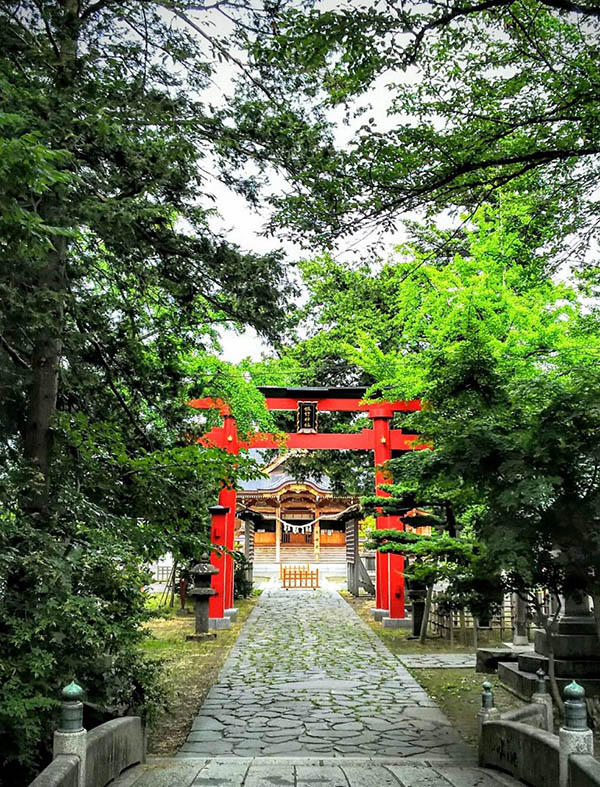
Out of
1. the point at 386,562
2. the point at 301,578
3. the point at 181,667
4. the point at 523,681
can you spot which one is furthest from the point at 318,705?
the point at 301,578

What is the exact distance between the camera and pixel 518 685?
882 centimetres

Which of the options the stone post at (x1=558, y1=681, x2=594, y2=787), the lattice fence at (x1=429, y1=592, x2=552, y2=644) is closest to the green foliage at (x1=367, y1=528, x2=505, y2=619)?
the stone post at (x1=558, y1=681, x2=594, y2=787)

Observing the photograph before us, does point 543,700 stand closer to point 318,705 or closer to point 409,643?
point 318,705

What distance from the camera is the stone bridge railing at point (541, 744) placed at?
4.17m

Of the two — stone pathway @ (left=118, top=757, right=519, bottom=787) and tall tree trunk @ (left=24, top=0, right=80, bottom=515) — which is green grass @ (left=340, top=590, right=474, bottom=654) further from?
tall tree trunk @ (left=24, top=0, right=80, bottom=515)

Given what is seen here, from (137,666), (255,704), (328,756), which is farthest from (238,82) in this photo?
(255,704)

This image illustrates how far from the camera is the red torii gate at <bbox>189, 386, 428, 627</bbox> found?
15.4 m

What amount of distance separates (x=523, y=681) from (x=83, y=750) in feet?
20.5

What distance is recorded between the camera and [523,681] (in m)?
8.66

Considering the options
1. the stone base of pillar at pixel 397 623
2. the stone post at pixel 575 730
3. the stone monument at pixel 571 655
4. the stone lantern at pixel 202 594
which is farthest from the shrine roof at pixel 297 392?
the stone post at pixel 575 730

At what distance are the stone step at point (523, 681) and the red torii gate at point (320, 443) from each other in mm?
5734

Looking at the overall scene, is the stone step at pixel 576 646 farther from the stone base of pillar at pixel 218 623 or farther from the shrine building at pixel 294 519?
the shrine building at pixel 294 519

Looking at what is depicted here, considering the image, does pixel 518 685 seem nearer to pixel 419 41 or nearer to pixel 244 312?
pixel 244 312

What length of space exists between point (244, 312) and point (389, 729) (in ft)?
16.1
